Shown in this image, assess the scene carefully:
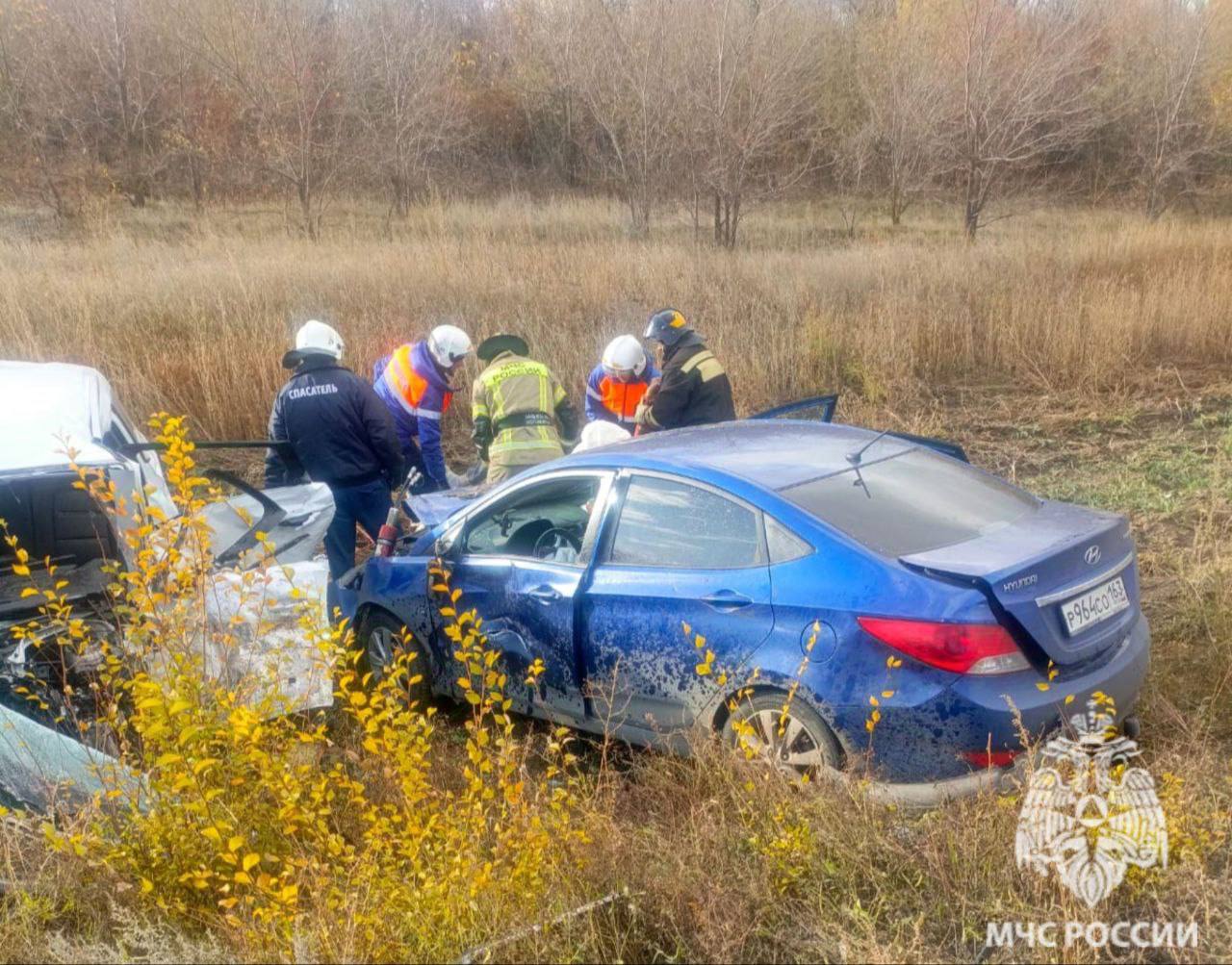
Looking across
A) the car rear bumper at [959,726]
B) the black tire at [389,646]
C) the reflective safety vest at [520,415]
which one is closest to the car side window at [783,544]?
the car rear bumper at [959,726]

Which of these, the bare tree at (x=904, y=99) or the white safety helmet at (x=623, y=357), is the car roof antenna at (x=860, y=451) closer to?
the white safety helmet at (x=623, y=357)

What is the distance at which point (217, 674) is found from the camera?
373cm

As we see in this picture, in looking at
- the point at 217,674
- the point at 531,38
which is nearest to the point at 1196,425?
the point at 217,674

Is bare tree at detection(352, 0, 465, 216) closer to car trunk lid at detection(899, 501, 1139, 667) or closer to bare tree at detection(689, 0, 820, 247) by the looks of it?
bare tree at detection(689, 0, 820, 247)

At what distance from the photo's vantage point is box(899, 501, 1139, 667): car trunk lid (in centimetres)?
337

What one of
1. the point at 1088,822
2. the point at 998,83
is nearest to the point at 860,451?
the point at 1088,822

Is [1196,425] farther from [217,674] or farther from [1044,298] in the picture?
[217,674]

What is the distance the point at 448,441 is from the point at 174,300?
364 centimetres

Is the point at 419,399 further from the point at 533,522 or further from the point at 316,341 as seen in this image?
the point at 533,522

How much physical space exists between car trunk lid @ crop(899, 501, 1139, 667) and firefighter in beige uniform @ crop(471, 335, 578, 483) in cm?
349

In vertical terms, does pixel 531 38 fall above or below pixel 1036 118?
above

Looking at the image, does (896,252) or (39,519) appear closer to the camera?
(39,519)

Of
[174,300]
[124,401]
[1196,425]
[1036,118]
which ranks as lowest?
[1196,425]

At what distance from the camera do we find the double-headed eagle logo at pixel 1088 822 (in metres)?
2.88
